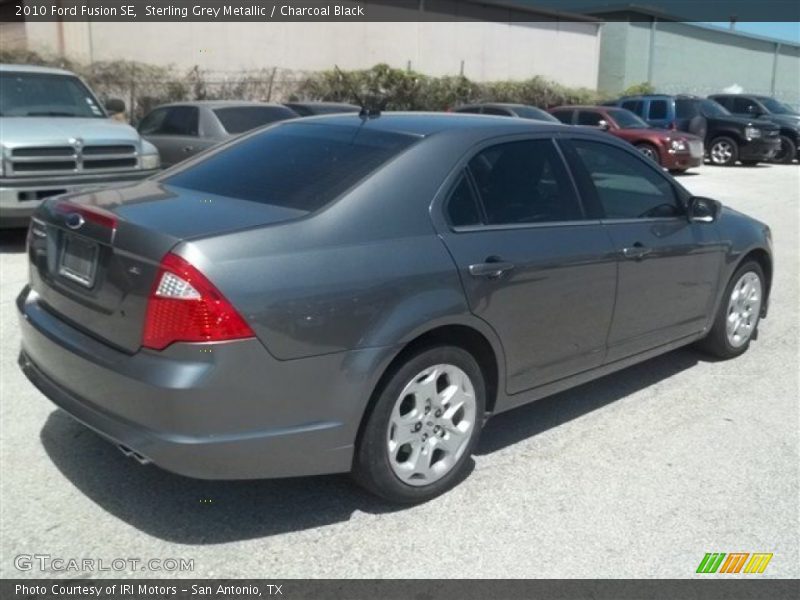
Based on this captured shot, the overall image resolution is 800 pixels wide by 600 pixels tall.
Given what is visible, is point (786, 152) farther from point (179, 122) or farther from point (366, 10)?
point (179, 122)

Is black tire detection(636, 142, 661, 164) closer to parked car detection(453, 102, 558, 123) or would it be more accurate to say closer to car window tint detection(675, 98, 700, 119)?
parked car detection(453, 102, 558, 123)

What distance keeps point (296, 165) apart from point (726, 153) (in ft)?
69.9

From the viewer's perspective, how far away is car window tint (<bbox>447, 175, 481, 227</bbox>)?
378cm

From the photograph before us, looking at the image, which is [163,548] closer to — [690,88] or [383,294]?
[383,294]

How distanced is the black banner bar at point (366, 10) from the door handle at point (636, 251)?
1911 cm

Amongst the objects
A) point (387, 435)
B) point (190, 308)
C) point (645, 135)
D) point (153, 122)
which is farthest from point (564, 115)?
point (190, 308)

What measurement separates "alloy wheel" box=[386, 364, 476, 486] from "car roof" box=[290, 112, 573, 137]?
116 cm

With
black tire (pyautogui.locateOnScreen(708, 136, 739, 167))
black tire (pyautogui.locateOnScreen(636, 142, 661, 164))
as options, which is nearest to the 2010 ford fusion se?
black tire (pyautogui.locateOnScreen(636, 142, 661, 164))

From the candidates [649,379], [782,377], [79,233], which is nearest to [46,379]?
[79,233]

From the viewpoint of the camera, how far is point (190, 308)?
9.97 feet

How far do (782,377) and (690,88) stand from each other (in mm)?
40559

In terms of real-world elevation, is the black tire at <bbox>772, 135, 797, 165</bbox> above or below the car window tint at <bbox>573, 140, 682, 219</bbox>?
below

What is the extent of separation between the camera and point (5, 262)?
26.1 feet

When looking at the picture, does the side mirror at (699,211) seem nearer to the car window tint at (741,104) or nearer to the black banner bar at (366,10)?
the black banner bar at (366,10)
